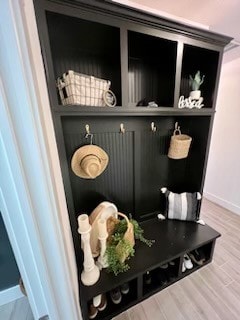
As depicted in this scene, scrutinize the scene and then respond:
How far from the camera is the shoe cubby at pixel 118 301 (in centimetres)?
113

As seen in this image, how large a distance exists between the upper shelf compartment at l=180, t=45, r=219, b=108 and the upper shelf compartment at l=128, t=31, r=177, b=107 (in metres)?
0.18

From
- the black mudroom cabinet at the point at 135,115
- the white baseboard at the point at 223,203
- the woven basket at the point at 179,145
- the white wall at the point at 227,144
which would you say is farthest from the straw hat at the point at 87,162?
the white baseboard at the point at 223,203

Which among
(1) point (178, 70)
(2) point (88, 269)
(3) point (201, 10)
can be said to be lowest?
(2) point (88, 269)

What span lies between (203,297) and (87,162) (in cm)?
144

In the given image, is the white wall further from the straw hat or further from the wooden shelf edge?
the straw hat

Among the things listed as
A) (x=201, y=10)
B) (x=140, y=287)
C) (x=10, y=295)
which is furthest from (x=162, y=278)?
(x=201, y=10)

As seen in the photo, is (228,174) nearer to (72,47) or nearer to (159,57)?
(159,57)

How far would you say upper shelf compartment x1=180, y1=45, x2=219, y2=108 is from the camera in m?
1.25

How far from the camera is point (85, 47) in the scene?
1056 mm

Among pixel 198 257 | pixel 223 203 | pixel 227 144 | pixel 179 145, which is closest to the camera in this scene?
pixel 179 145

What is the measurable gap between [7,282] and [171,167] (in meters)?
1.78

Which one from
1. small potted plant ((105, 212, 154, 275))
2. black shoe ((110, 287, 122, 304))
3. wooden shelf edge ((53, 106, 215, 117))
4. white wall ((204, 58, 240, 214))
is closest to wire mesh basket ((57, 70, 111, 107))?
wooden shelf edge ((53, 106, 215, 117))

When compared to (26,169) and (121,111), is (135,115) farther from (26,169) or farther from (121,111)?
(26,169)

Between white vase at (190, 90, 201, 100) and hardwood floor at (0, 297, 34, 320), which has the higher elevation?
white vase at (190, 90, 201, 100)
